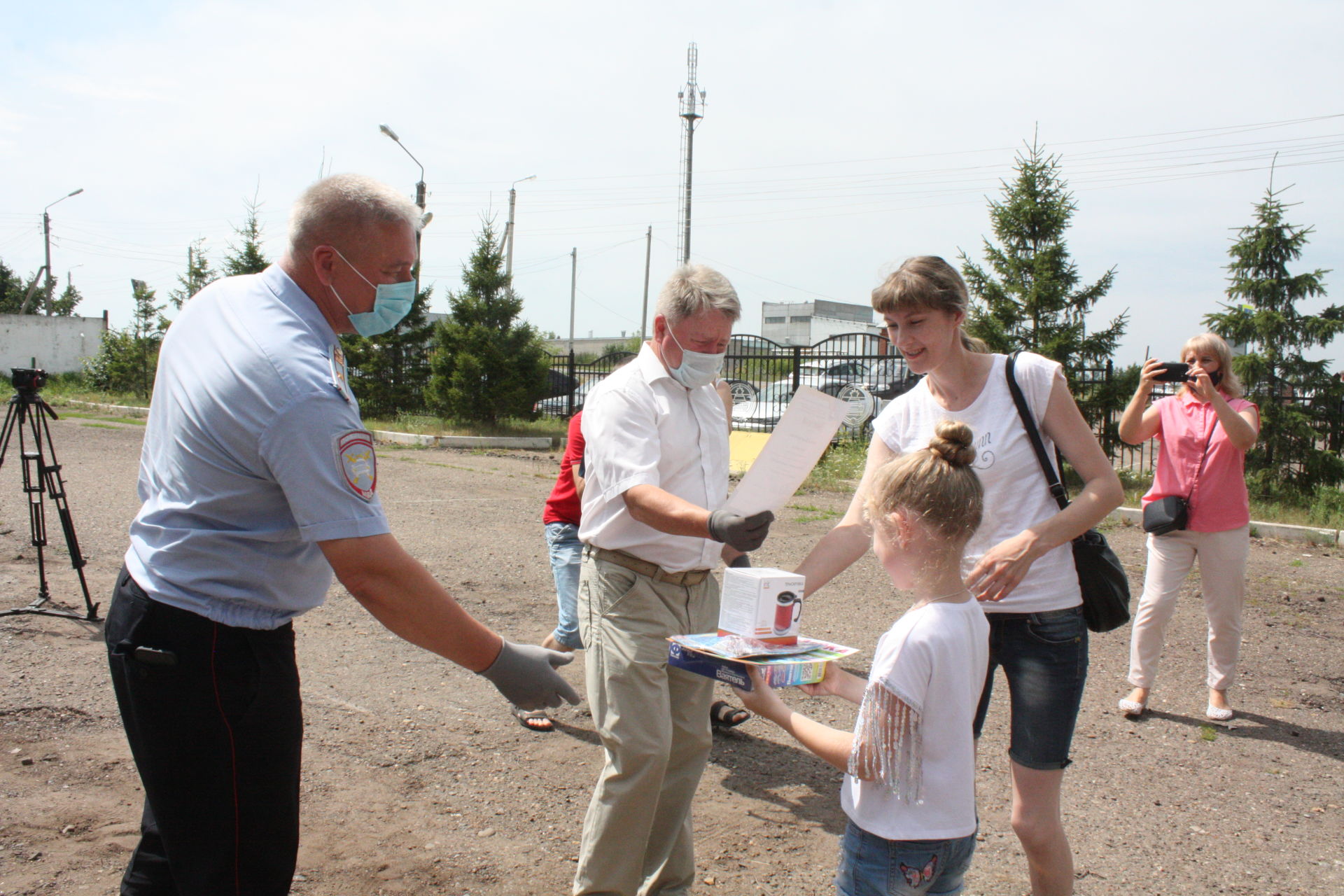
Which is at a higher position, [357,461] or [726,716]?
[357,461]

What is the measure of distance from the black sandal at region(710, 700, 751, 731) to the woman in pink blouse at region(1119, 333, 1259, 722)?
2.07 metres

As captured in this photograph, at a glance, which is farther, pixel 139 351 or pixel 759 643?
pixel 139 351

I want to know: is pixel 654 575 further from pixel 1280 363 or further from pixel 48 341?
pixel 48 341

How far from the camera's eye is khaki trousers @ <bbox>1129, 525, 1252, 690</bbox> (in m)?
4.98

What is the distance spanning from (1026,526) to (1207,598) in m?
3.21

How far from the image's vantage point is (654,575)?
2840mm

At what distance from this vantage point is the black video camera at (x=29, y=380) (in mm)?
5414

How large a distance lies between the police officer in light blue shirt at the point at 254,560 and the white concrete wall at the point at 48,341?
41.9 meters

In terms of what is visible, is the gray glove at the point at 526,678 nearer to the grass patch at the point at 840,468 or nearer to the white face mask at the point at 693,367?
the white face mask at the point at 693,367

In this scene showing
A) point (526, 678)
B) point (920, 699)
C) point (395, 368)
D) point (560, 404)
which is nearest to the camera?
point (920, 699)

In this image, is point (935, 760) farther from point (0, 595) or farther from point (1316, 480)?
point (1316, 480)

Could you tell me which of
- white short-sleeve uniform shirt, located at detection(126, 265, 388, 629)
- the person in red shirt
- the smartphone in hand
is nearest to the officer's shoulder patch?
white short-sleeve uniform shirt, located at detection(126, 265, 388, 629)

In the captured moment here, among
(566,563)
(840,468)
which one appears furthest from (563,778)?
(840,468)

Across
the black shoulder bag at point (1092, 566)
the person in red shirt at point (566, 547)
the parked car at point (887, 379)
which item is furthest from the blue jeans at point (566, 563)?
the parked car at point (887, 379)
